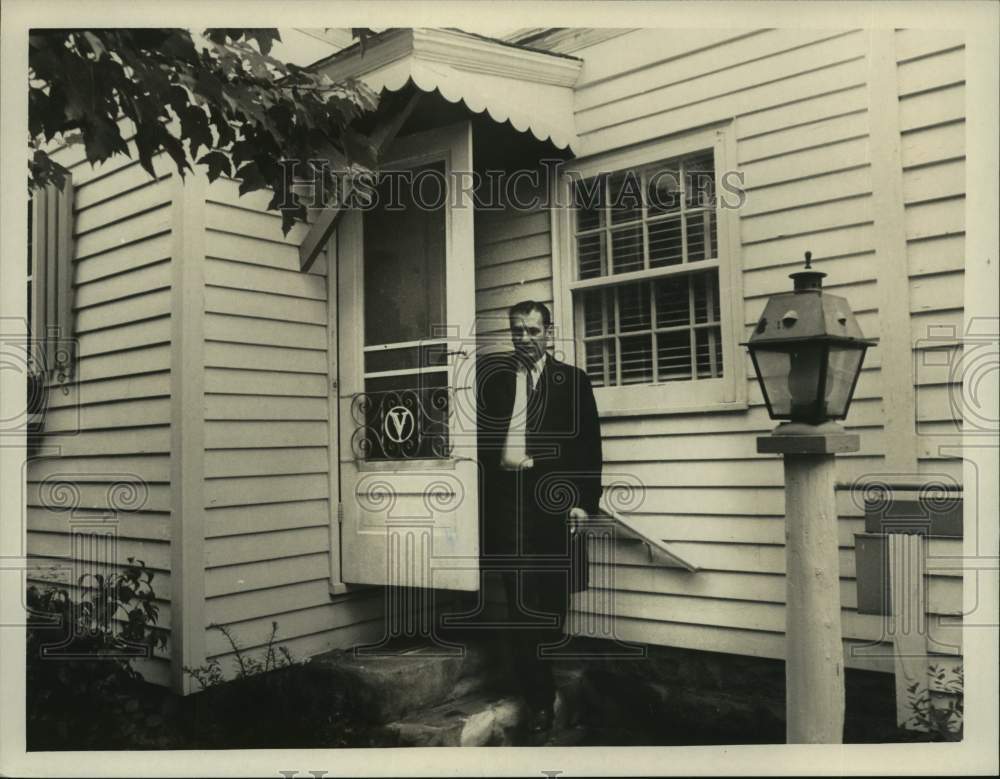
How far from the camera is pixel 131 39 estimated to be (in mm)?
2584

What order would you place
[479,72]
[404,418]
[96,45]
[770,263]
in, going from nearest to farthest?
1. [96,45]
2. [770,263]
3. [479,72]
4. [404,418]

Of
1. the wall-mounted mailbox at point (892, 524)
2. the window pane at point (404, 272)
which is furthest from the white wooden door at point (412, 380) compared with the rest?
the wall-mounted mailbox at point (892, 524)

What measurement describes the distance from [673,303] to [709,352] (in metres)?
0.21

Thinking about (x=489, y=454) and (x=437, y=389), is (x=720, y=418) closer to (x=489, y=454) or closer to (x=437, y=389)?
(x=489, y=454)

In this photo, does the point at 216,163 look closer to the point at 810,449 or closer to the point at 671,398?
the point at 671,398

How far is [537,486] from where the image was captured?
9.12 ft

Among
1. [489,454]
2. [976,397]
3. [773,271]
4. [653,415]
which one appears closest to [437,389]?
[489,454]

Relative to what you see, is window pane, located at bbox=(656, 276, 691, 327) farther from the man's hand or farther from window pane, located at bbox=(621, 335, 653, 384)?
the man's hand

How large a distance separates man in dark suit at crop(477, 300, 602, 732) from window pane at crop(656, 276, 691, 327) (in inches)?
13.3

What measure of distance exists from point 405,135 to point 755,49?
1246 mm

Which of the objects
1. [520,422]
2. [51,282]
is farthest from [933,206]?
[51,282]

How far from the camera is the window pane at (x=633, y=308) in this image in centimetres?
276

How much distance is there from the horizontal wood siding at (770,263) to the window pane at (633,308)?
0.31 metres

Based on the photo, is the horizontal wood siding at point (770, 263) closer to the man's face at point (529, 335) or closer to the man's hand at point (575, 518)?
the man's hand at point (575, 518)
